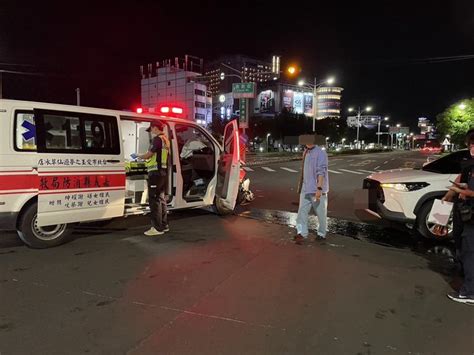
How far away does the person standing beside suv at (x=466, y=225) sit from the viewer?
4.33 m

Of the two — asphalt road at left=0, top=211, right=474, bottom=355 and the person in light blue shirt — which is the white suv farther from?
the person in light blue shirt

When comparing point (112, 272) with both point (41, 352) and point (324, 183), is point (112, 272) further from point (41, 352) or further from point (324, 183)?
point (324, 183)

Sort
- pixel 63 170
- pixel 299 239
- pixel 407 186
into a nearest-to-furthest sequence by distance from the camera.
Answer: pixel 63 170
pixel 299 239
pixel 407 186

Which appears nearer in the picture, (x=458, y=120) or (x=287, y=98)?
(x=458, y=120)

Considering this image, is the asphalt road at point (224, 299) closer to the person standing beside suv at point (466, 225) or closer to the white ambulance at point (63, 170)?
the person standing beside suv at point (466, 225)

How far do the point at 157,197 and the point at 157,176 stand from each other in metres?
0.36

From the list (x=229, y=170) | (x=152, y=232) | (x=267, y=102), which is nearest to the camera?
(x=152, y=232)

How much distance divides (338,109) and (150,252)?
603ft

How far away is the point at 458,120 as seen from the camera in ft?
136

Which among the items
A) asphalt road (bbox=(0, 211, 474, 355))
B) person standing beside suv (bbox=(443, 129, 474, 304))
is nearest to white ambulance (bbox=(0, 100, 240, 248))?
asphalt road (bbox=(0, 211, 474, 355))

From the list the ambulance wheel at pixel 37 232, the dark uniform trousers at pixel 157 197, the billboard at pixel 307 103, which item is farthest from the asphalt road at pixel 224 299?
the billboard at pixel 307 103

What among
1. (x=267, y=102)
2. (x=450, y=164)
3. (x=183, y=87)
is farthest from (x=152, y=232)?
(x=267, y=102)

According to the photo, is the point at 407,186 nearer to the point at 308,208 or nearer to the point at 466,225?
the point at 308,208

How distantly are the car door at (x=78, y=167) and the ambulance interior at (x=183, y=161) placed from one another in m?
1.03
